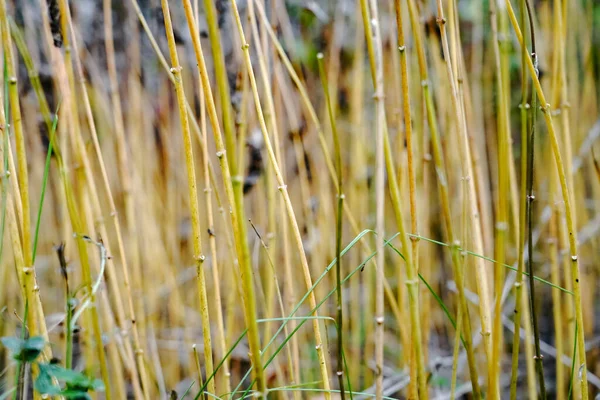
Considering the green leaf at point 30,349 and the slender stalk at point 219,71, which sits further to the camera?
the green leaf at point 30,349

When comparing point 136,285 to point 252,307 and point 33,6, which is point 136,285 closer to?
point 252,307

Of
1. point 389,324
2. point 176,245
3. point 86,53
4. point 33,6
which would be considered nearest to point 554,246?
point 389,324

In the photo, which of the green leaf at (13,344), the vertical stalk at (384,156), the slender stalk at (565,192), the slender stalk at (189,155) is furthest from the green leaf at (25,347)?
the slender stalk at (565,192)

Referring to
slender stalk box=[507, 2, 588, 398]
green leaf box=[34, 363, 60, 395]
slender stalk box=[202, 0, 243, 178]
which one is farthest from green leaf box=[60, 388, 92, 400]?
slender stalk box=[507, 2, 588, 398]

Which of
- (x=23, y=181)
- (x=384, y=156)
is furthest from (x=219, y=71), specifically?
(x=23, y=181)

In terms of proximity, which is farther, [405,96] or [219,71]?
[405,96]

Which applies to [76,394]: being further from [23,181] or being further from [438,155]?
[438,155]

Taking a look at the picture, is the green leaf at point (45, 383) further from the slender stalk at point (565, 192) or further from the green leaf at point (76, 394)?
the slender stalk at point (565, 192)

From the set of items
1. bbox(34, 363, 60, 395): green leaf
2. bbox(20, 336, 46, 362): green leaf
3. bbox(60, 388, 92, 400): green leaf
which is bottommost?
bbox(60, 388, 92, 400): green leaf

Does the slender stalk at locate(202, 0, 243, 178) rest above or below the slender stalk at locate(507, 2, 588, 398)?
above

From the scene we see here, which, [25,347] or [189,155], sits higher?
[189,155]

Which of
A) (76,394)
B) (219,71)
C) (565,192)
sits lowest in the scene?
(76,394)

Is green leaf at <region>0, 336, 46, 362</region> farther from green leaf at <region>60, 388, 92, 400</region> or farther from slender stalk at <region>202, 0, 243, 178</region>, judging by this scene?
slender stalk at <region>202, 0, 243, 178</region>

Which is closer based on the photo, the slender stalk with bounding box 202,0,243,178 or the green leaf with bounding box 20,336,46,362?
the slender stalk with bounding box 202,0,243,178
